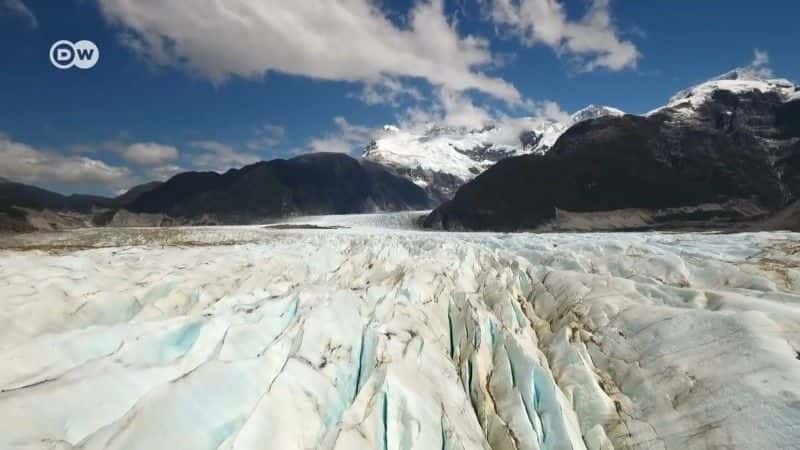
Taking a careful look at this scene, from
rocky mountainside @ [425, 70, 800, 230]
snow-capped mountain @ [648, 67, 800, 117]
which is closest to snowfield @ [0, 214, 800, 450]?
rocky mountainside @ [425, 70, 800, 230]

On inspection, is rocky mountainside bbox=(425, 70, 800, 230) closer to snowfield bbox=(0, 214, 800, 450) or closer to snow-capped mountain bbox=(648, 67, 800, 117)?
snow-capped mountain bbox=(648, 67, 800, 117)

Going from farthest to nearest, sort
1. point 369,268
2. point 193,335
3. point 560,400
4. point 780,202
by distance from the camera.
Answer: point 780,202, point 369,268, point 193,335, point 560,400

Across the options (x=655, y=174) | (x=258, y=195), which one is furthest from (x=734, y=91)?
(x=258, y=195)

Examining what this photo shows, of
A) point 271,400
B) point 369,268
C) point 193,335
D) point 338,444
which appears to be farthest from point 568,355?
point 369,268

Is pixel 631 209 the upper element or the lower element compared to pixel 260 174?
lower

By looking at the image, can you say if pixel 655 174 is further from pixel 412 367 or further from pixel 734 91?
pixel 412 367

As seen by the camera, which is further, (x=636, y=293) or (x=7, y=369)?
(x=636, y=293)

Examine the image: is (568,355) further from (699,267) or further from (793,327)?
(699,267)

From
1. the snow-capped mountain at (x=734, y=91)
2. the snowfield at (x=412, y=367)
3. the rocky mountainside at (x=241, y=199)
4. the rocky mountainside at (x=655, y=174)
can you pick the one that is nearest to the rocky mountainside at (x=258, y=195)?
the rocky mountainside at (x=241, y=199)
